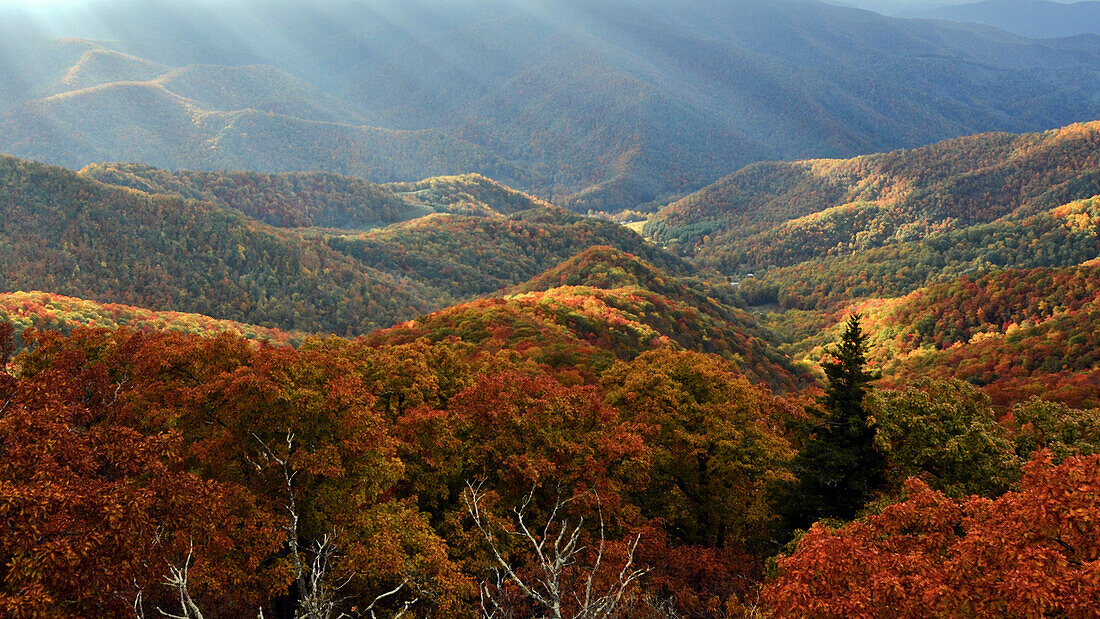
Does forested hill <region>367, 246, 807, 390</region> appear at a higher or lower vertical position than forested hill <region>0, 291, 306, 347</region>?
higher

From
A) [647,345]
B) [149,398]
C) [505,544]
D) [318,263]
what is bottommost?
[318,263]

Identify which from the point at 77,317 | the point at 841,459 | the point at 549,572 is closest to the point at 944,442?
the point at 841,459

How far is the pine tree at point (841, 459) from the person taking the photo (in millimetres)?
29203

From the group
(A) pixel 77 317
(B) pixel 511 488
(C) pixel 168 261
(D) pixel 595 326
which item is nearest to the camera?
(B) pixel 511 488

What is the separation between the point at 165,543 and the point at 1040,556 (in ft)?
68.0

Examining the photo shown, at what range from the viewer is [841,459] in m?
28.8

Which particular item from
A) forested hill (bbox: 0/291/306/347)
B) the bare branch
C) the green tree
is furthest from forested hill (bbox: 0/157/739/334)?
the green tree

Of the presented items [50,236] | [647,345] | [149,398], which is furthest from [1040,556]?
[50,236]

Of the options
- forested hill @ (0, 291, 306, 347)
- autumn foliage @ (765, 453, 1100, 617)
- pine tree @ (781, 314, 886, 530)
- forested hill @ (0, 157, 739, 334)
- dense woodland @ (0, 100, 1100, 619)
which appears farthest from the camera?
forested hill @ (0, 157, 739, 334)

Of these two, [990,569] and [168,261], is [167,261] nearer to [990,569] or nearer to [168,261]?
[168,261]

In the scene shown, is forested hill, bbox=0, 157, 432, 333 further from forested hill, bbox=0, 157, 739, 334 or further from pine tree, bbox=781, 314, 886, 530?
pine tree, bbox=781, 314, 886, 530

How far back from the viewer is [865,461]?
29594 mm

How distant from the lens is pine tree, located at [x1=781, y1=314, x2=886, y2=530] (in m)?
29.2

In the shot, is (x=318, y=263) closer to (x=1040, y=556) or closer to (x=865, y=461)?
(x=865, y=461)
